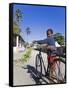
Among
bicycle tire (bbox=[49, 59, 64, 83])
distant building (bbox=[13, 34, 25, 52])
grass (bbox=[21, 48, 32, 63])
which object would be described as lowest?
bicycle tire (bbox=[49, 59, 64, 83])

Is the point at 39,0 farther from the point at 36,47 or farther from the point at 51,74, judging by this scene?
the point at 51,74

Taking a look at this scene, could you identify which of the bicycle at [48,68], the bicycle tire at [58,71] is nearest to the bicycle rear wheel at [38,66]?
the bicycle at [48,68]

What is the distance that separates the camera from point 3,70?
195cm

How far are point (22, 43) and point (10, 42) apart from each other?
Result: 0.09 m

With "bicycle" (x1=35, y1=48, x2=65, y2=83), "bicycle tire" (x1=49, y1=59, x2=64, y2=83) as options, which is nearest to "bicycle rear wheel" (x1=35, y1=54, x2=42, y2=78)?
"bicycle" (x1=35, y1=48, x2=65, y2=83)

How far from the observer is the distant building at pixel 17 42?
1.94 meters

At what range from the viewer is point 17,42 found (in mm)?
1952

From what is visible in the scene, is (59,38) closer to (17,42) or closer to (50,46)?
(50,46)

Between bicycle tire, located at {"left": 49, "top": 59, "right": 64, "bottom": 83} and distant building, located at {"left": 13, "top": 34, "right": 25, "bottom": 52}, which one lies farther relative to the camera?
bicycle tire, located at {"left": 49, "top": 59, "right": 64, "bottom": 83}

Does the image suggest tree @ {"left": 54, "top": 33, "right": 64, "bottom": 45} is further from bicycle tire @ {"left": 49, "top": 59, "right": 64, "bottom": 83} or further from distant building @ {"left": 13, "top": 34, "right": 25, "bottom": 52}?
distant building @ {"left": 13, "top": 34, "right": 25, "bottom": 52}

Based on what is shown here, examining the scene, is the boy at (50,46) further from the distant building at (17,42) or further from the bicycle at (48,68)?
the distant building at (17,42)

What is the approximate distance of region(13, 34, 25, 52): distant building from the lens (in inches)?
76.5

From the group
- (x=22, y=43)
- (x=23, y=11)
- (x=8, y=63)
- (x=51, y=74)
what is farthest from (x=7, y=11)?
(x=51, y=74)

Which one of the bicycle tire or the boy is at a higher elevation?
the boy
